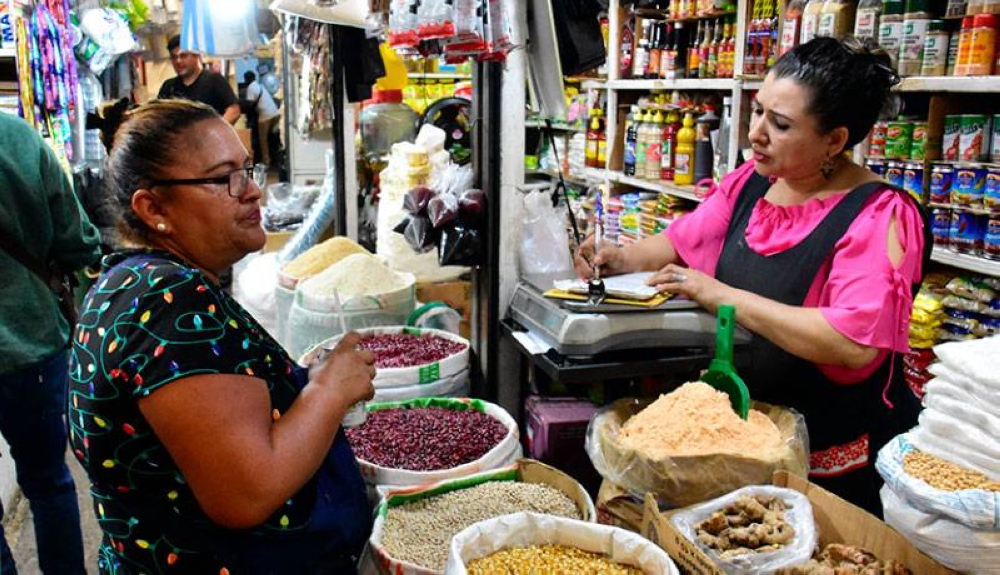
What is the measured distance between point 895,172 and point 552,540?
2.17m

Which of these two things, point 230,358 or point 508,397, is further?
Result: point 508,397

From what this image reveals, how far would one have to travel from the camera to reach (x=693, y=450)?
1.47m

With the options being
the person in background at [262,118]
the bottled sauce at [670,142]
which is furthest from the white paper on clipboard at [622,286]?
the person in background at [262,118]

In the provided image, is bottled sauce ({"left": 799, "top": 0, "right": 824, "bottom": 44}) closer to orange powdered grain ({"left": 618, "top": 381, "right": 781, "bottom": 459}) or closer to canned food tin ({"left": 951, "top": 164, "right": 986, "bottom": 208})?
canned food tin ({"left": 951, "top": 164, "right": 986, "bottom": 208})

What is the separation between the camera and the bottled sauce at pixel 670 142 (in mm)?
4445

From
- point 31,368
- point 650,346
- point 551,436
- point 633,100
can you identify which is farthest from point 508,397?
point 633,100

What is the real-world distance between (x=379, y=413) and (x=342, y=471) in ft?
1.91

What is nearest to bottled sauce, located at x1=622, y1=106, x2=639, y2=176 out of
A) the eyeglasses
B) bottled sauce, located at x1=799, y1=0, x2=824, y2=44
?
bottled sauce, located at x1=799, y1=0, x2=824, y2=44

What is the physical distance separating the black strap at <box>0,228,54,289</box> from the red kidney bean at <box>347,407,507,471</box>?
46.8 inches

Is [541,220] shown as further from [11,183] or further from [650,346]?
[11,183]

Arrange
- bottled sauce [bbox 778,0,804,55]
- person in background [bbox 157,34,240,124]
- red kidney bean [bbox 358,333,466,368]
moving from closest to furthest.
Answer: red kidney bean [bbox 358,333,466,368] < bottled sauce [bbox 778,0,804,55] < person in background [bbox 157,34,240,124]

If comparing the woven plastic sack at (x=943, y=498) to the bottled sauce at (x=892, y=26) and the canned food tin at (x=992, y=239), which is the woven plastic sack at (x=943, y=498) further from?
the bottled sauce at (x=892, y=26)

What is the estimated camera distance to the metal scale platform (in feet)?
5.60

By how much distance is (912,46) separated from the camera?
278 cm
